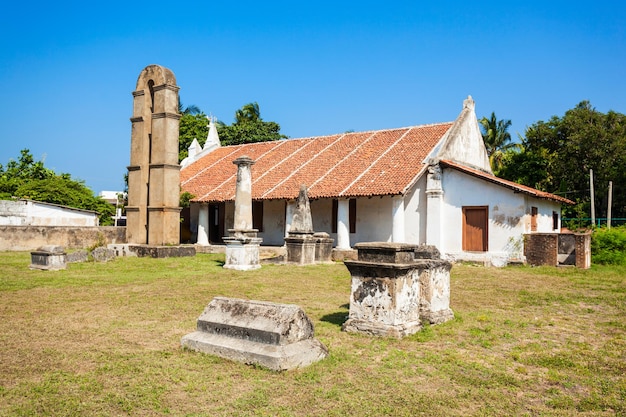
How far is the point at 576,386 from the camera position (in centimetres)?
458

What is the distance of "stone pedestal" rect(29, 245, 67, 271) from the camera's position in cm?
1316

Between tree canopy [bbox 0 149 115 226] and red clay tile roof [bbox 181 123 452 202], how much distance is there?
7.26 metres

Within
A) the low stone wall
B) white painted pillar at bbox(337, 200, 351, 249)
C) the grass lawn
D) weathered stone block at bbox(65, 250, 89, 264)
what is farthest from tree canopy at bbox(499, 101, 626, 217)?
weathered stone block at bbox(65, 250, 89, 264)

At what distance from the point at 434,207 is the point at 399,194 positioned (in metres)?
1.94

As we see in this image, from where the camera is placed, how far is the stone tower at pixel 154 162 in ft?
60.0

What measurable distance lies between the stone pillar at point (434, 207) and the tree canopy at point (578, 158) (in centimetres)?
1354

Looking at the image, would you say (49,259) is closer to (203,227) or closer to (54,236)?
(54,236)

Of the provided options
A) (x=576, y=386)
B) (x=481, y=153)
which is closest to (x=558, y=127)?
(x=481, y=153)

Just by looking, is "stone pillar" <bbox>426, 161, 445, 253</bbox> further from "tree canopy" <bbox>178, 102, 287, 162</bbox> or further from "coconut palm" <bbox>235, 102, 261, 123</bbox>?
"coconut palm" <bbox>235, 102, 261, 123</bbox>

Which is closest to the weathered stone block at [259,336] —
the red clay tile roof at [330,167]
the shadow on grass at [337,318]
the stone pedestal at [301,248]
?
Result: the shadow on grass at [337,318]

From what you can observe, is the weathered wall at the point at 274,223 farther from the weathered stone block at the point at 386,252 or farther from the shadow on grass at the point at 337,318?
the weathered stone block at the point at 386,252

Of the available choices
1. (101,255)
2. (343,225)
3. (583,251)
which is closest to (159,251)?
(101,255)

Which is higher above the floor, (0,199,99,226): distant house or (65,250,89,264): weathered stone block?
(0,199,99,226): distant house

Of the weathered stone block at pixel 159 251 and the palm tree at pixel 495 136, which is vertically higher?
the palm tree at pixel 495 136
